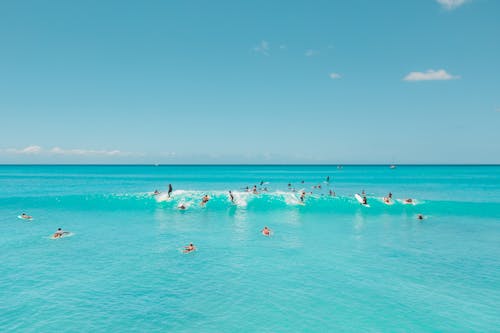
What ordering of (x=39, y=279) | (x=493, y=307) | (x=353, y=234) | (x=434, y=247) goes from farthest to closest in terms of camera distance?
(x=353, y=234) → (x=434, y=247) → (x=39, y=279) → (x=493, y=307)

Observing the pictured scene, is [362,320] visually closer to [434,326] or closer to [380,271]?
[434,326]

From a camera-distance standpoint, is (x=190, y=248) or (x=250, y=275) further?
(x=190, y=248)

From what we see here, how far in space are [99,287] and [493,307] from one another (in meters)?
20.6

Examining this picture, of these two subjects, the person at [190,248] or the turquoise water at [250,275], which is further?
the person at [190,248]

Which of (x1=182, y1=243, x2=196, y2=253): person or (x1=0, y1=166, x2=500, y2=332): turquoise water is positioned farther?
(x1=182, y1=243, x2=196, y2=253): person

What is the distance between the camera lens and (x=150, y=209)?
4369cm

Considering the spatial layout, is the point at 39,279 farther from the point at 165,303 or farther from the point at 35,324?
the point at 165,303

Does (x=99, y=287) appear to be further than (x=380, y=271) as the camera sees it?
No

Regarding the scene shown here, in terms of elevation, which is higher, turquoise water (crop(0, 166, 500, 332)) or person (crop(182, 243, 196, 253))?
person (crop(182, 243, 196, 253))

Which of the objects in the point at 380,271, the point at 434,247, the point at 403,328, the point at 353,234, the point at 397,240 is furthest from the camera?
the point at 353,234

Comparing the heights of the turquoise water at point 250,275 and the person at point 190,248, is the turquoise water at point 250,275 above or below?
below

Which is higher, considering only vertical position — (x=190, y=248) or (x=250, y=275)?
(x=190, y=248)

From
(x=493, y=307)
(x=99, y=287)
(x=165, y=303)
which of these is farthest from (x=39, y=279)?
(x=493, y=307)

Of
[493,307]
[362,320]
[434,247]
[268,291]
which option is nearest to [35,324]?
[268,291]
